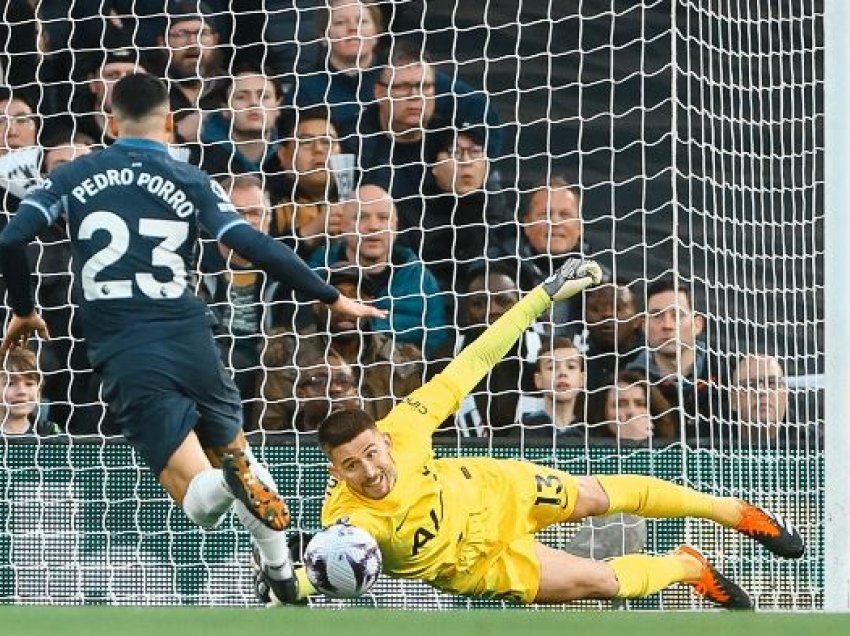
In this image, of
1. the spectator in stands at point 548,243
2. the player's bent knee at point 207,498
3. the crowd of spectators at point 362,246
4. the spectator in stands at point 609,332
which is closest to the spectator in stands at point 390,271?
the crowd of spectators at point 362,246

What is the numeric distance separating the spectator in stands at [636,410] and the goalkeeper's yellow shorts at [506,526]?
1511 millimetres

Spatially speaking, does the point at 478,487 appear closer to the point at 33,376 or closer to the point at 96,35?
the point at 33,376

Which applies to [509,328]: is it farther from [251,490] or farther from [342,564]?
[251,490]

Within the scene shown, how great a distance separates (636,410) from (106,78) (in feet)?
9.81

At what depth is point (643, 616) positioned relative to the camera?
275 inches

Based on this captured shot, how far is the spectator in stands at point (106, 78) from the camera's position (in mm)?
10297

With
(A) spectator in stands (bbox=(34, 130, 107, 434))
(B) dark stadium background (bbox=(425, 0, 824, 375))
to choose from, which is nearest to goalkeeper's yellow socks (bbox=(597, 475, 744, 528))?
(B) dark stadium background (bbox=(425, 0, 824, 375))

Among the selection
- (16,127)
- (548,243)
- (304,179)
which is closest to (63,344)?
(16,127)

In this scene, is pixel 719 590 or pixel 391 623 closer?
pixel 391 623

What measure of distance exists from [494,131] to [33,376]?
247 cm

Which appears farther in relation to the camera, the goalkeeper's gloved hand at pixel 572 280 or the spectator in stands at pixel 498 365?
the spectator in stands at pixel 498 365

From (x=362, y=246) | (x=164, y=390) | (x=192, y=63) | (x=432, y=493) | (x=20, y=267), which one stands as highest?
(x=192, y=63)

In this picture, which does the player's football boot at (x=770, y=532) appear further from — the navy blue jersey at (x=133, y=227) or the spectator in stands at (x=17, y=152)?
the spectator in stands at (x=17, y=152)
